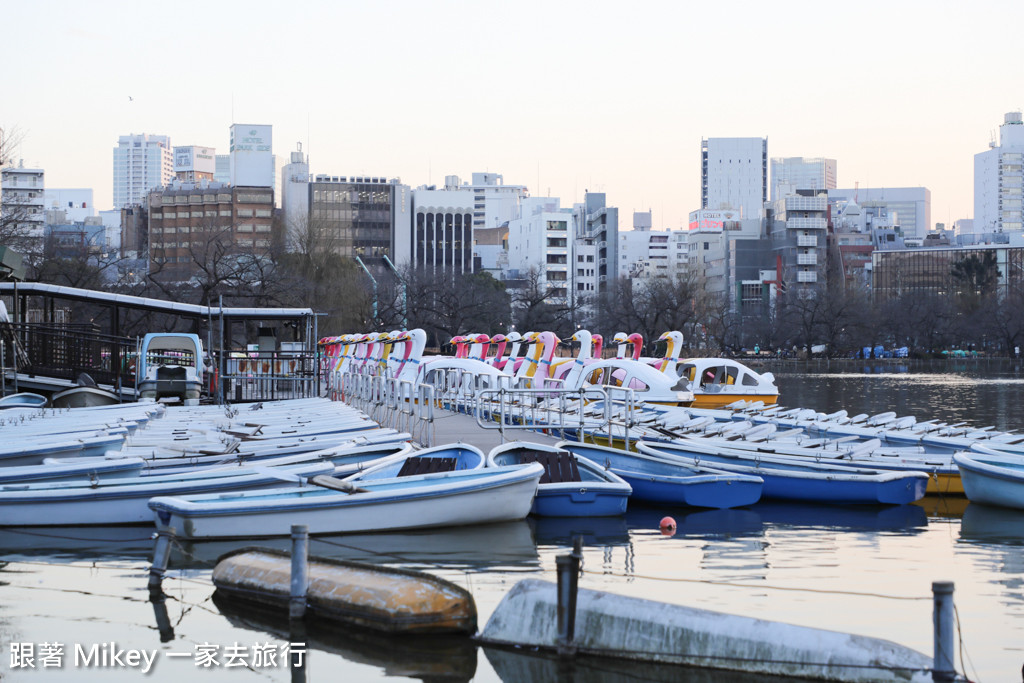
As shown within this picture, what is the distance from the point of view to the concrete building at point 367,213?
134 metres

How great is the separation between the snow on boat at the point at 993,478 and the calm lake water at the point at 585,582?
289mm

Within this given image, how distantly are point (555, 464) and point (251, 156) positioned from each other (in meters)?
130

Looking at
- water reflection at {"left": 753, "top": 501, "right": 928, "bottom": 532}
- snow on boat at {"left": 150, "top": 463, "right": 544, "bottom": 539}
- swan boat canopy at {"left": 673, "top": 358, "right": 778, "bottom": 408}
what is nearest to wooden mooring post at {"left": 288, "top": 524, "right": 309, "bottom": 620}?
snow on boat at {"left": 150, "top": 463, "right": 544, "bottom": 539}

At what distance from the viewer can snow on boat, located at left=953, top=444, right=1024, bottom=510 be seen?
16953 millimetres

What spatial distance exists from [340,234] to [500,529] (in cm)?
12017

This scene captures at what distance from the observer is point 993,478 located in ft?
56.2

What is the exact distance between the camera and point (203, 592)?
11297 millimetres

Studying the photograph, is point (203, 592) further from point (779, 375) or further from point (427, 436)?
point (779, 375)

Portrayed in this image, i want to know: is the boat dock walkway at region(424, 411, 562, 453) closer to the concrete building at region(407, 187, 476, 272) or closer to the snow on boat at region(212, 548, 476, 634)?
the snow on boat at region(212, 548, 476, 634)

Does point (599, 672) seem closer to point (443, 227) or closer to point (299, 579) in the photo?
point (299, 579)

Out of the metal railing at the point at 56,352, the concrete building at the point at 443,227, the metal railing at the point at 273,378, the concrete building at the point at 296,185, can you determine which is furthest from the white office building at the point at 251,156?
the metal railing at the point at 56,352

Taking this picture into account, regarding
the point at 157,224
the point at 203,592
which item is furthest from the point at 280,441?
the point at 157,224

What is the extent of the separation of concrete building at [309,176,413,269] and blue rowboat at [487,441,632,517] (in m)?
116

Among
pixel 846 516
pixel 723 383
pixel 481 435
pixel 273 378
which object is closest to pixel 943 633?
pixel 846 516
